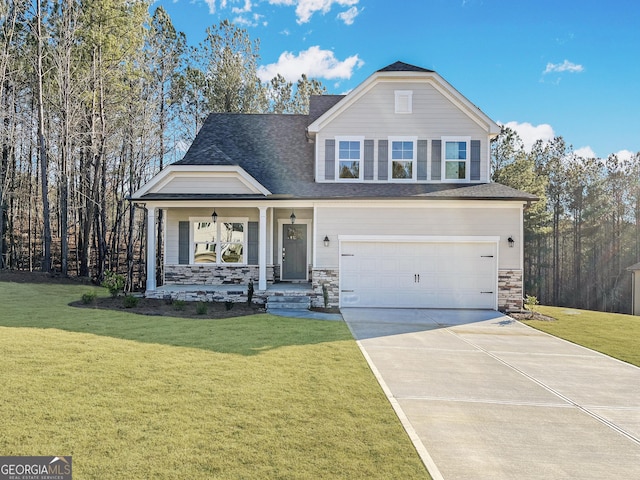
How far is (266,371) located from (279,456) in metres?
2.36

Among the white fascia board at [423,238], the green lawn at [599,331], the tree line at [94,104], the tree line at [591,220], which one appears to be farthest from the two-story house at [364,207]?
the tree line at [591,220]

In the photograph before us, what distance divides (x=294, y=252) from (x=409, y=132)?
6053mm

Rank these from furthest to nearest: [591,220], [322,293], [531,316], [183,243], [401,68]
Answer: [591,220]
[183,243]
[401,68]
[322,293]
[531,316]

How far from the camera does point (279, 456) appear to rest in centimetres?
340

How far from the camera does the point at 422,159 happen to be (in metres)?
13.6

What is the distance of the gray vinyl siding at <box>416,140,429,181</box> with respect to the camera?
13.6 metres

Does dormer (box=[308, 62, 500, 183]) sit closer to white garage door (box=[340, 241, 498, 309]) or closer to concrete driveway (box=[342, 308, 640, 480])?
white garage door (box=[340, 241, 498, 309])

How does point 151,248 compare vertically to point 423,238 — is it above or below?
below

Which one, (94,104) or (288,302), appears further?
(94,104)

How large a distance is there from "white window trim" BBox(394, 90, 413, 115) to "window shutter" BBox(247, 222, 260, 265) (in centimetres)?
654

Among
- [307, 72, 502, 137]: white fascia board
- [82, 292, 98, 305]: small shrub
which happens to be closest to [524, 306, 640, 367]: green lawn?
[307, 72, 502, 137]: white fascia board

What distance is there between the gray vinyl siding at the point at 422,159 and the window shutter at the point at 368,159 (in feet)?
5.35

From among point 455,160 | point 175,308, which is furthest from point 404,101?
point 175,308

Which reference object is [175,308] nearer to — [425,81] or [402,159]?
[402,159]
